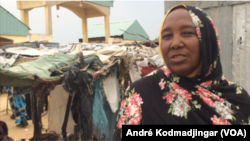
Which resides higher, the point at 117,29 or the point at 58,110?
the point at 117,29

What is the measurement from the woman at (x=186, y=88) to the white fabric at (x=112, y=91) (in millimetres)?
2477

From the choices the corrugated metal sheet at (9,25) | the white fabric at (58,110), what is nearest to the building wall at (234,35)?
the white fabric at (58,110)

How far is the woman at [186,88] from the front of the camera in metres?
1.13

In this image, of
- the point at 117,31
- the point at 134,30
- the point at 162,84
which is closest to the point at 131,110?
the point at 162,84

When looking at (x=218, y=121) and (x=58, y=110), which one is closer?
(x=218, y=121)

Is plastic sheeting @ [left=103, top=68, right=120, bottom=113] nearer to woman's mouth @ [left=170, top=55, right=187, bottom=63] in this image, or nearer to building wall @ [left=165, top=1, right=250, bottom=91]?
building wall @ [left=165, top=1, right=250, bottom=91]

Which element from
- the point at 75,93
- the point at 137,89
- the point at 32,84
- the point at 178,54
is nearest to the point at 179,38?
the point at 178,54

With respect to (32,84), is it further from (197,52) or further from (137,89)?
(197,52)

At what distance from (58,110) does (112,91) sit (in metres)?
1.32

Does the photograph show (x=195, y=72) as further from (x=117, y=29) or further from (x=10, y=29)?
(x=117, y=29)

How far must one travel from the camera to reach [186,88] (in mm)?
1198

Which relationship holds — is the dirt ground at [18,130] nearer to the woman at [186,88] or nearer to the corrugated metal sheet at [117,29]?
the woman at [186,88]

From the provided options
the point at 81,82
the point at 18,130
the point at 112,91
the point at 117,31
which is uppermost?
the point at 117,31

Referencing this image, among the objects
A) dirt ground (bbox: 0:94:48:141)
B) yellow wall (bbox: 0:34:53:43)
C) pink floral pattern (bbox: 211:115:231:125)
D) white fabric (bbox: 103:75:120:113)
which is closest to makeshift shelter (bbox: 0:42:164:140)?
white fabric (bbox: 103:75:120:113)
